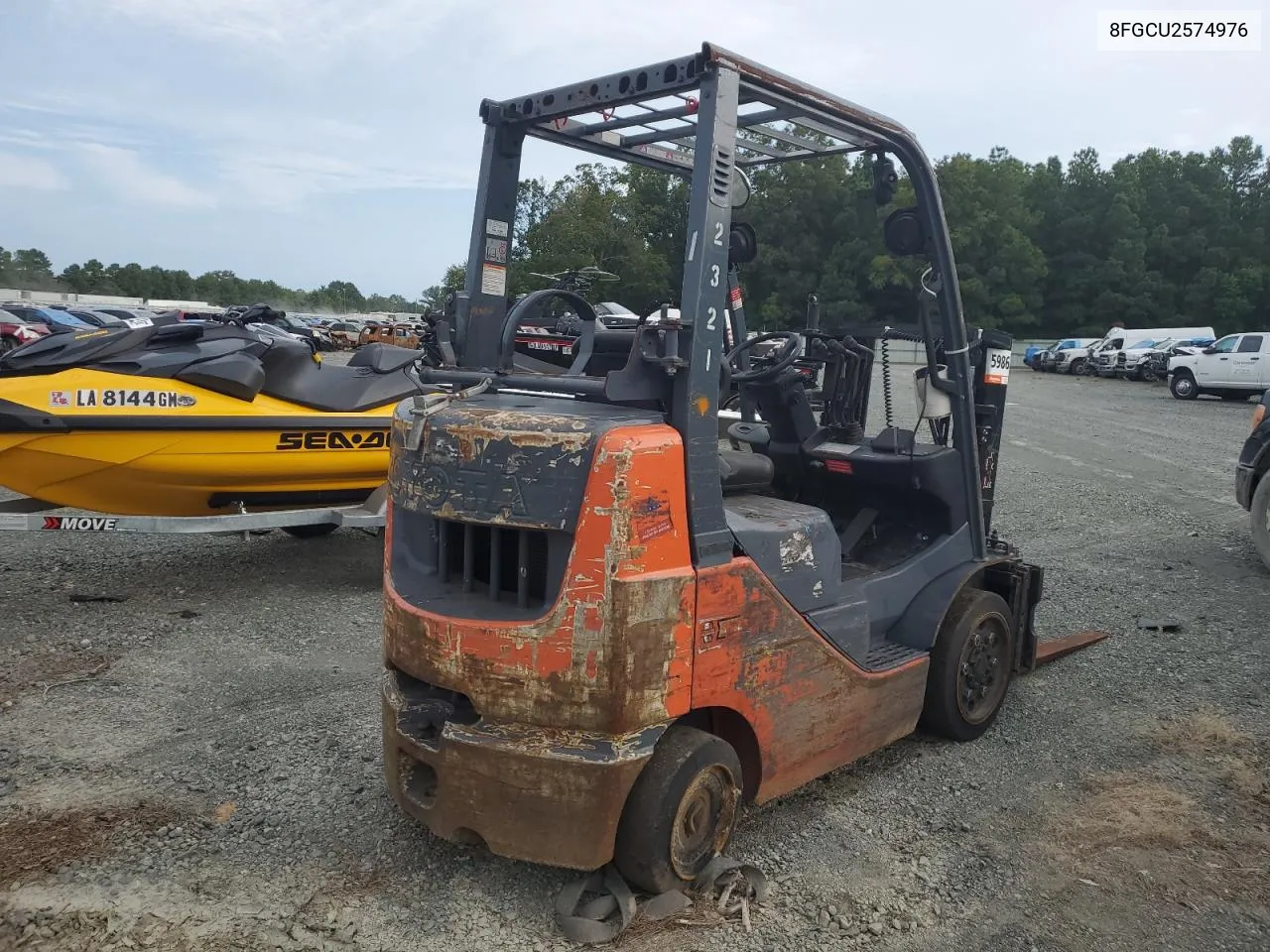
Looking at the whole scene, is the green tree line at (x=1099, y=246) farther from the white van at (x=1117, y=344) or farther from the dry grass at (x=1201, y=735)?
the dry grass at (x=1201, y=735)

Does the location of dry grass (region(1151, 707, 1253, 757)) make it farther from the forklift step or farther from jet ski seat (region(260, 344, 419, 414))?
jet ski seat (region(260, 344, 419, 414))

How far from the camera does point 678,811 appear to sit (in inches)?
123

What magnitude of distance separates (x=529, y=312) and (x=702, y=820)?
1.96 meters

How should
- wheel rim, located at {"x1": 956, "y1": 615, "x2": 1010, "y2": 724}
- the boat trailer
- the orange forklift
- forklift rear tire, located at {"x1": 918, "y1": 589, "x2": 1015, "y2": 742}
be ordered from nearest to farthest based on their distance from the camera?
the orange forklift → forklift rear tire, located at {"x1": 918, "y1": 589, "x2": 1015, "y2": 742} → wheel rim, located at {"x1": 956, "y1": 615, "x2": 1010, "y2": 724} → the boat trailer

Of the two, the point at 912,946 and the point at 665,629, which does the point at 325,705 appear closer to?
the point at 665,629

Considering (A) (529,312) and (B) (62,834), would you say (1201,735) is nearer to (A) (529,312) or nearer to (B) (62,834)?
(A) (529,312)

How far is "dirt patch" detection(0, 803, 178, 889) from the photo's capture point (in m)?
3.37

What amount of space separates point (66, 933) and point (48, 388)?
13.1ft

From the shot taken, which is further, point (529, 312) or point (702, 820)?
point (529, 312)

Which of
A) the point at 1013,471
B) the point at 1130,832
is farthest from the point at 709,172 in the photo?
the point at 1013,471

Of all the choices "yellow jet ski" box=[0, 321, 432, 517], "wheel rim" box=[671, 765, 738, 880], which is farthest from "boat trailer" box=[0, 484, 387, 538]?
"wheel rim" box=[671, 765, 738, 880]

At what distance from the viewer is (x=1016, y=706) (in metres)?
5.04

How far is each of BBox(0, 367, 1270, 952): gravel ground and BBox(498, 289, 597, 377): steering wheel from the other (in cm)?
178

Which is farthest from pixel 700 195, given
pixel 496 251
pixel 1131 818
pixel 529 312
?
pixel 1131 818
